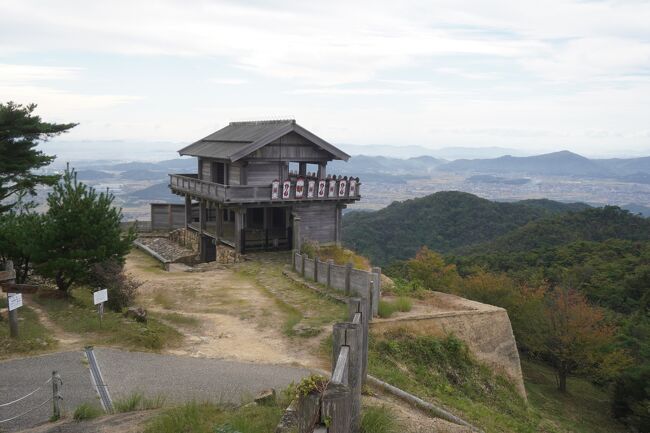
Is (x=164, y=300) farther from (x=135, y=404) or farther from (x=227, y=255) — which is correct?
(x=135, y=404)

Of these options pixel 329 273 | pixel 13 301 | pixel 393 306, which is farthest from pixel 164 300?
pixel 393 306

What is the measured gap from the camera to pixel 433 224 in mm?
83312

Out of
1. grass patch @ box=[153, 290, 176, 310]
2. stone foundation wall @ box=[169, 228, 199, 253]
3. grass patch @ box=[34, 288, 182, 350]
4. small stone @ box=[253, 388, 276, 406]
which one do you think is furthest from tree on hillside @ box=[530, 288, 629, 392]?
small stone @ box=[253, 388, 276, 406]

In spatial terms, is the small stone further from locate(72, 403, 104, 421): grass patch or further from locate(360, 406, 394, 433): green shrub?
locate(72, 403, 104, 421): grass patch

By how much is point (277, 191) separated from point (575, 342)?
18.1m

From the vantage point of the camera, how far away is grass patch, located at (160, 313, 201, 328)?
53.6ft

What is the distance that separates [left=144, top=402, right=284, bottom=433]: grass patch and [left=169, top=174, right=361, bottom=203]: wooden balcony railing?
671 inches

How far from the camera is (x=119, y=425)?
809cm

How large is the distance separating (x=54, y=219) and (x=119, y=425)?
33.2ft

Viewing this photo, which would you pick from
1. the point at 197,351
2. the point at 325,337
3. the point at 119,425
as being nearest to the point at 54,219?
the point at 197,351

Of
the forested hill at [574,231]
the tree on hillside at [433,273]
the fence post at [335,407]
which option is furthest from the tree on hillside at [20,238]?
the forested hill at [574,231]

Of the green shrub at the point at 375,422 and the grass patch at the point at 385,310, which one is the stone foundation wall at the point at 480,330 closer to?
the grass patch at the point at 385,310

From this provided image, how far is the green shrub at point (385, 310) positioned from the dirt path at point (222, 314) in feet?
9.45

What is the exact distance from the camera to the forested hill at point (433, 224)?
245ft
